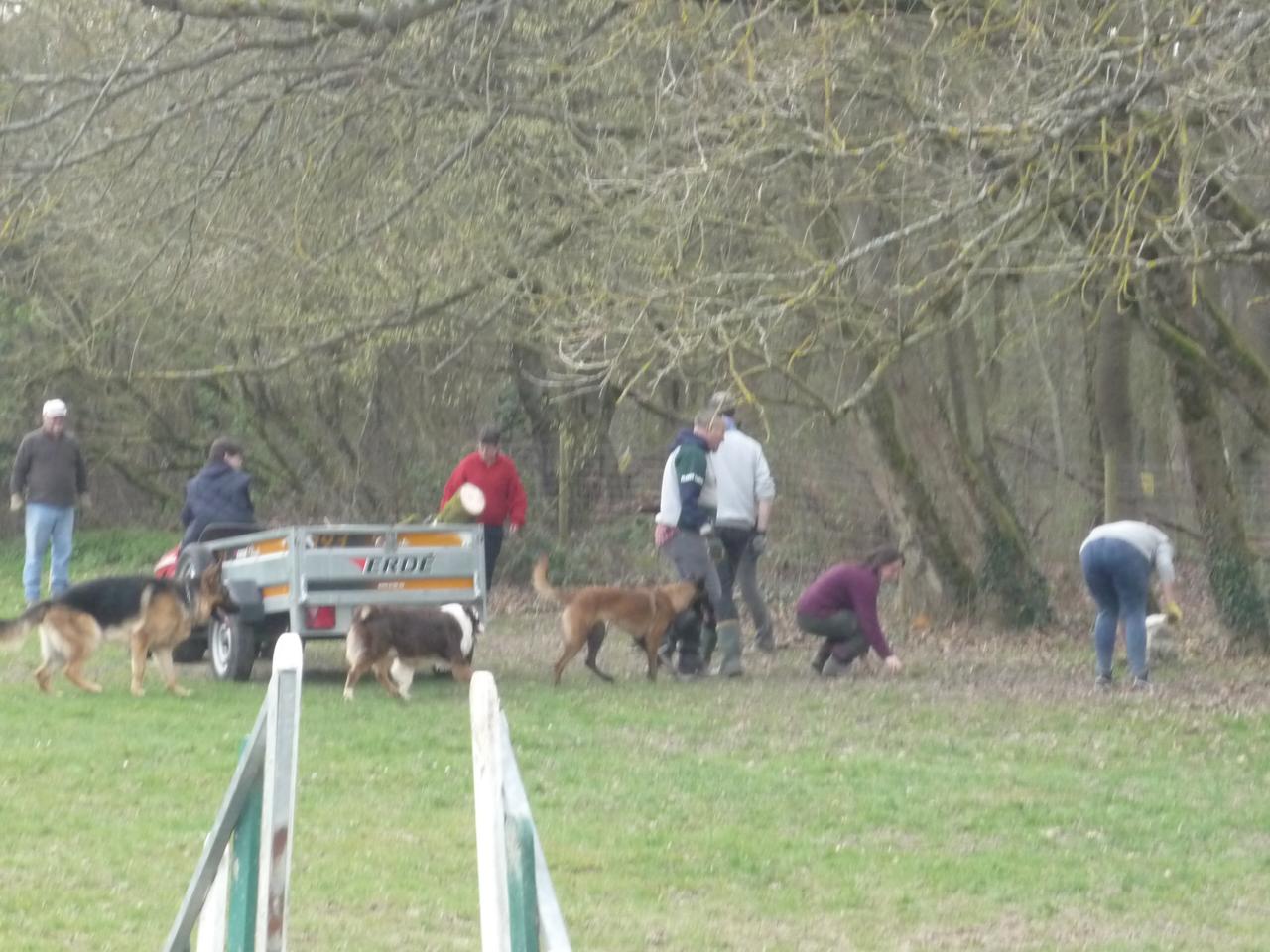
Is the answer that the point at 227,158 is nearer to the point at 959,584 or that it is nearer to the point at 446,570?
the point at 446,570

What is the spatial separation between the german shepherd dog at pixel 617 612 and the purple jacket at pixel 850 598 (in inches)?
38.8

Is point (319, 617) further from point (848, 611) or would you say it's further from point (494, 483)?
point (848, 611)

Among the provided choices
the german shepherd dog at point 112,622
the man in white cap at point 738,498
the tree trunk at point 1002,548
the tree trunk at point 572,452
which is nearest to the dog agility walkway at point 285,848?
the german shepherd dog at point 112,622

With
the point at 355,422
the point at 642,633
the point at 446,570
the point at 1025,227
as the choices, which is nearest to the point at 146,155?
the point at 446,570

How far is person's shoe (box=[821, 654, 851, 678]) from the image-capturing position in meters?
15.0

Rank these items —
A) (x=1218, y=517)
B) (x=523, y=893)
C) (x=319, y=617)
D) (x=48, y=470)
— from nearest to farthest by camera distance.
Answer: (x=523, y=893), (x=319, y=617), (x=1218, y=517), (x=48, y=470)

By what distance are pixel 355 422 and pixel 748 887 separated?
1982 cm

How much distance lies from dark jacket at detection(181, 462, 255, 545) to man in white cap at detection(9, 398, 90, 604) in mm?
2799

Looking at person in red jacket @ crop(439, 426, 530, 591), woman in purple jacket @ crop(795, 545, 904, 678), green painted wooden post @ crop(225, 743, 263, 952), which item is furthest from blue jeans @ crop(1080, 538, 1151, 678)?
green painted wooden post @ crop(225, 743, 263, 952)

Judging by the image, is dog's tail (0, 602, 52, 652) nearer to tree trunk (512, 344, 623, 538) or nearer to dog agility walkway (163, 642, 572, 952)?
dog agility walkway (163, 642, 572, 952)

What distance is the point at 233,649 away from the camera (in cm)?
1441

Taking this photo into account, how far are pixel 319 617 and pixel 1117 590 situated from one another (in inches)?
217

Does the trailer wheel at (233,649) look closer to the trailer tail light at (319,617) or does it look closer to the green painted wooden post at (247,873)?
the trailer tail light at (319,617)

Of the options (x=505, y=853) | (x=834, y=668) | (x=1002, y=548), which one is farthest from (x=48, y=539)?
(x=505, y=853)
